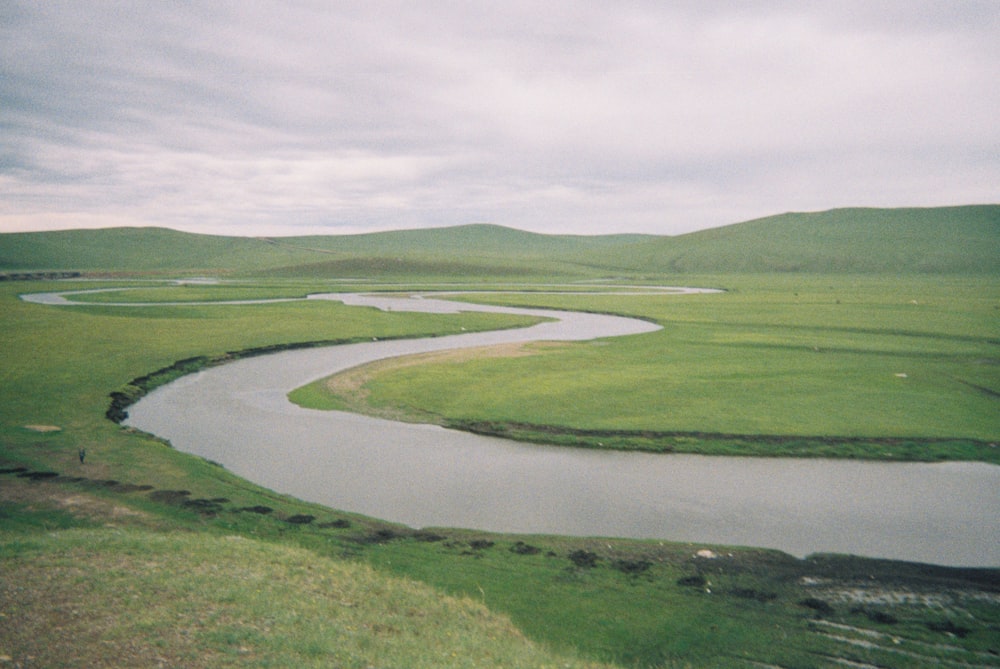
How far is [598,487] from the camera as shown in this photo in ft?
81.7

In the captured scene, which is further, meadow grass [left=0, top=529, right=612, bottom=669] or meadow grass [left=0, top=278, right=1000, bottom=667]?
meadow grass [left=0, top=278, right=1000, bottom=667]

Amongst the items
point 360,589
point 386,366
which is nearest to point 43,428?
point 386,366

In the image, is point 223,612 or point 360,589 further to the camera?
point 360,589

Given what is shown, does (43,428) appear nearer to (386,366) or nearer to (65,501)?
(65,501)

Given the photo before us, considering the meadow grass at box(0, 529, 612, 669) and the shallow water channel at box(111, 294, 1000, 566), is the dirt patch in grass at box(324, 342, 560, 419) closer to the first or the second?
the shallow water channel at box(111, 294, 1000, 566)

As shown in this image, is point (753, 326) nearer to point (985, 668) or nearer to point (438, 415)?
point (438, 415)

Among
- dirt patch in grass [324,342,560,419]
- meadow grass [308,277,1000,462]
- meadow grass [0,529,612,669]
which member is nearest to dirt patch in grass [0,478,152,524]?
meadow grass [0,529,612,669]

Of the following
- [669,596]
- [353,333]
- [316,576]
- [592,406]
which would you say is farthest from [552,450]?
[353,333]

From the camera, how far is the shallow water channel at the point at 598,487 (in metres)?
20.9

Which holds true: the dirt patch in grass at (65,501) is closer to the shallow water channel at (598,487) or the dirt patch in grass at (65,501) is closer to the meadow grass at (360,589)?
the meadow grass at (360,589)

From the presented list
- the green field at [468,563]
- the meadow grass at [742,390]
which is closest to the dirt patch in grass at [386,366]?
the meadow grass at [742,390]

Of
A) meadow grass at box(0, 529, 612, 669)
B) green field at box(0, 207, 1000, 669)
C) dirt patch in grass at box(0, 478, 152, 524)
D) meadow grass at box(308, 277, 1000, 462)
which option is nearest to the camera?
meadow grass at box(0, 529, 612, 669)

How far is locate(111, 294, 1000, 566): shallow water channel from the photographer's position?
20.9m

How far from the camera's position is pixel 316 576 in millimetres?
15727
